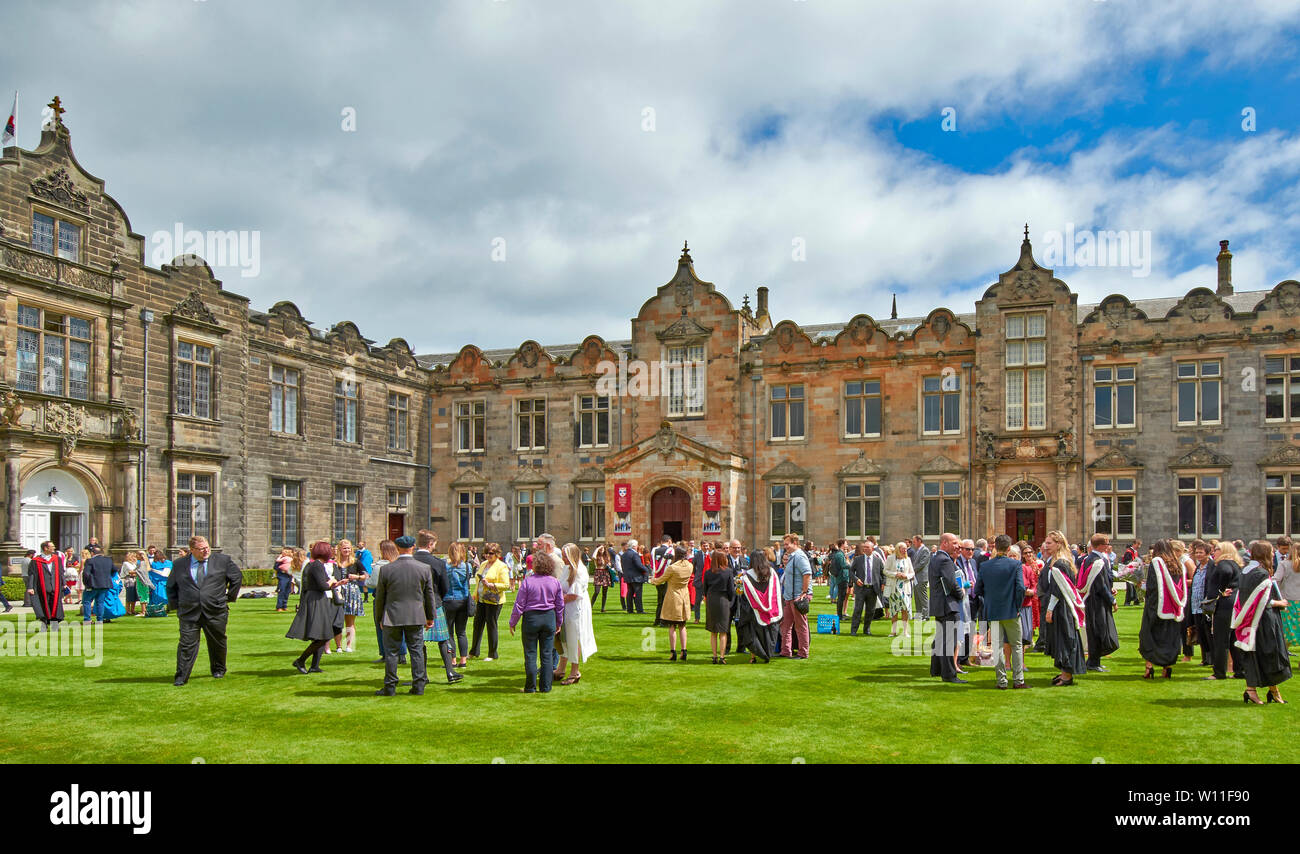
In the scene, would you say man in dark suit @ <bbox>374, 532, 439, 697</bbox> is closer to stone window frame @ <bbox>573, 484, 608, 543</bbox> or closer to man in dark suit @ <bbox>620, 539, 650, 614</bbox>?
man in dark suit @ <bbox>620, 539, 650, 614</bbox>

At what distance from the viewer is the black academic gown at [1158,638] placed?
13.6 meters

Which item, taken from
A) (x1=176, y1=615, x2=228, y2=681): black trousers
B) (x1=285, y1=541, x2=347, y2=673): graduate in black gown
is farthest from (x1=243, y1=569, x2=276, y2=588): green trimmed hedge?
(x1=285, y1=541, x2=347, y2=673): graduate in black gown

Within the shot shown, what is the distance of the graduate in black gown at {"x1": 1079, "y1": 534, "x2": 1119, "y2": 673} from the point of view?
13.6 metres

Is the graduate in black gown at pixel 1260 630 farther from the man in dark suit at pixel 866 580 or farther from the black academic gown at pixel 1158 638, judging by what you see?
the man in dark suit at pixel 866 580

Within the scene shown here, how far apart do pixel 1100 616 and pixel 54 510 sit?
1043 inches

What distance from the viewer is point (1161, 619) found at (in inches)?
539

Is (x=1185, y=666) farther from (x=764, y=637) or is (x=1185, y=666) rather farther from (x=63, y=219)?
(x=63, y=219)

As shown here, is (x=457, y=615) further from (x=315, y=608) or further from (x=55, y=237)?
(x=55, y=237)

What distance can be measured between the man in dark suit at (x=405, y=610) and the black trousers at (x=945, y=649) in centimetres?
690

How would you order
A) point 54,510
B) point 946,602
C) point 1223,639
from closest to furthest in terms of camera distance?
point 1223,639
point 946,602
point 54,510

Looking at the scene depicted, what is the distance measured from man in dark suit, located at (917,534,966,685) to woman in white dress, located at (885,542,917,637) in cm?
499

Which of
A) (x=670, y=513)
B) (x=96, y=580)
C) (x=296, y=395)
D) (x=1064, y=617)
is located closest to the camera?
(x=1064, y=617)
